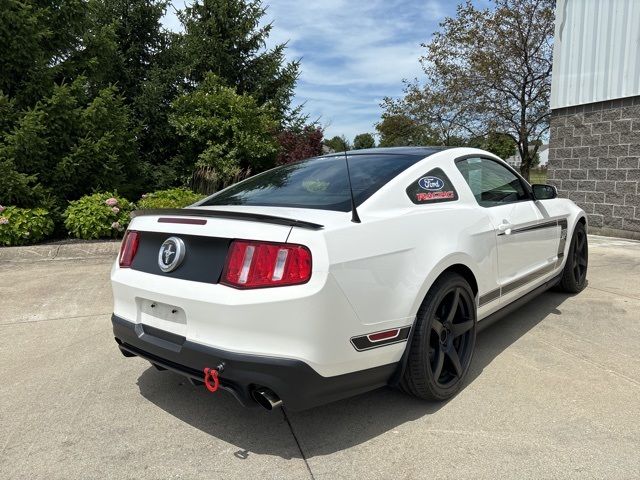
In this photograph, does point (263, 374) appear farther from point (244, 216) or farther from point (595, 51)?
point (595, 51)

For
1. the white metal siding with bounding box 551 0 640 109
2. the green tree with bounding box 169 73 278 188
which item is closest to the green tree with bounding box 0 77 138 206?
the green tree with bounding box 169 73 278 188

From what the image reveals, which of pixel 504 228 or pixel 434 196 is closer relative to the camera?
pixel 434 196

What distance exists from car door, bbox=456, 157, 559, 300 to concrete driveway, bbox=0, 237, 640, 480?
1.84 ft

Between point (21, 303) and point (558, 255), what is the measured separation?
527cm

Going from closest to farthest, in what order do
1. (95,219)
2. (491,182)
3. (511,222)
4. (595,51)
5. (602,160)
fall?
(511,222)
(491,182)
(95,219)
(595,51)
(602,160)

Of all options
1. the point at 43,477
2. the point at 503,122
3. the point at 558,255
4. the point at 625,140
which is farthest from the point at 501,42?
the point at 43,477

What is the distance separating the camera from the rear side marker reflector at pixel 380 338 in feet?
7.59

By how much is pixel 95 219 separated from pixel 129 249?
225 inches

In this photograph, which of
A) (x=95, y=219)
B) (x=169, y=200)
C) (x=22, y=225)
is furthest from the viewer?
(x=169, y=200)

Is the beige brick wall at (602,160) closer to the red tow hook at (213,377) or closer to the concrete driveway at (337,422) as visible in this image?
the concrete driveway at (337,422)

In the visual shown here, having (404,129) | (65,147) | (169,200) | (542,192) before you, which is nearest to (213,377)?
(542,192)

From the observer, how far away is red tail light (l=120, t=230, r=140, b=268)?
285 centimetres

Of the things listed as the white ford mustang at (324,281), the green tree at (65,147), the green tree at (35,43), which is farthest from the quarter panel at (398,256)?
the green tree at (35,43)

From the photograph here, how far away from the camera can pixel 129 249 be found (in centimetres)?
288
